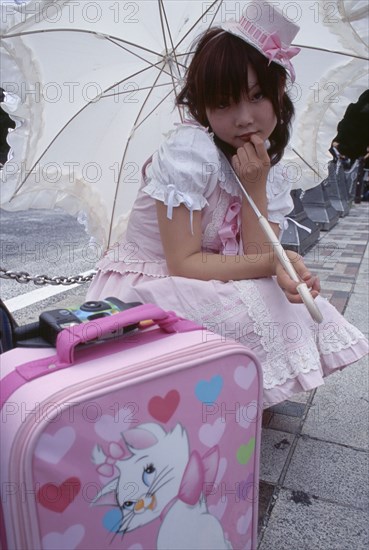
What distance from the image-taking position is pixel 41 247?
5910 millimetres

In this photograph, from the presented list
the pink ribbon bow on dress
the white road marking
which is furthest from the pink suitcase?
the white road marking

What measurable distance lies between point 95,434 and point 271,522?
855 mm

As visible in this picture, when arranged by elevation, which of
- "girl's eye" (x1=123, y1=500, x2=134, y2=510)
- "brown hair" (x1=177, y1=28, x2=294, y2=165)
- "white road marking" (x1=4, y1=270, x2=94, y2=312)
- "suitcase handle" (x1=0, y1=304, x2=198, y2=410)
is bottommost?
"white road marking" (x1=4, y1=270, x2=94, y2=312)

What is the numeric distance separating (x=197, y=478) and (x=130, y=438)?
0.60ft

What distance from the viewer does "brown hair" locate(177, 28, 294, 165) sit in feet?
4.85

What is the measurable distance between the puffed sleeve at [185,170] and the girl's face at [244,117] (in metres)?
0.05

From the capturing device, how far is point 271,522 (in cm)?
152

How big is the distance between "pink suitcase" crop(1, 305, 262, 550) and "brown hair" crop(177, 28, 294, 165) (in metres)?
0.72

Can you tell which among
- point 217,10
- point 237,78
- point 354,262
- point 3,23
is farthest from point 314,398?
point 354,262

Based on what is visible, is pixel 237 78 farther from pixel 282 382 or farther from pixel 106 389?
pixel 106 389

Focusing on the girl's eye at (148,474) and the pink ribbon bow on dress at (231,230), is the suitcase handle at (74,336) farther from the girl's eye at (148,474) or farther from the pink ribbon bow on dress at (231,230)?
the pink ribbon bow on dress at (231,230)

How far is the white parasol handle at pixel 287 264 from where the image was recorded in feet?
4.30

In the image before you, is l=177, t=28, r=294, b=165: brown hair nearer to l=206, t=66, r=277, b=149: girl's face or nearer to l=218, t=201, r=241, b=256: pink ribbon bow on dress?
l=206, t=66, r=277, b=149: girl's face

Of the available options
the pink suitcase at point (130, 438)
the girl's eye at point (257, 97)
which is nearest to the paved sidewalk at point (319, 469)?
the pink suitcase at point (130, 438)
